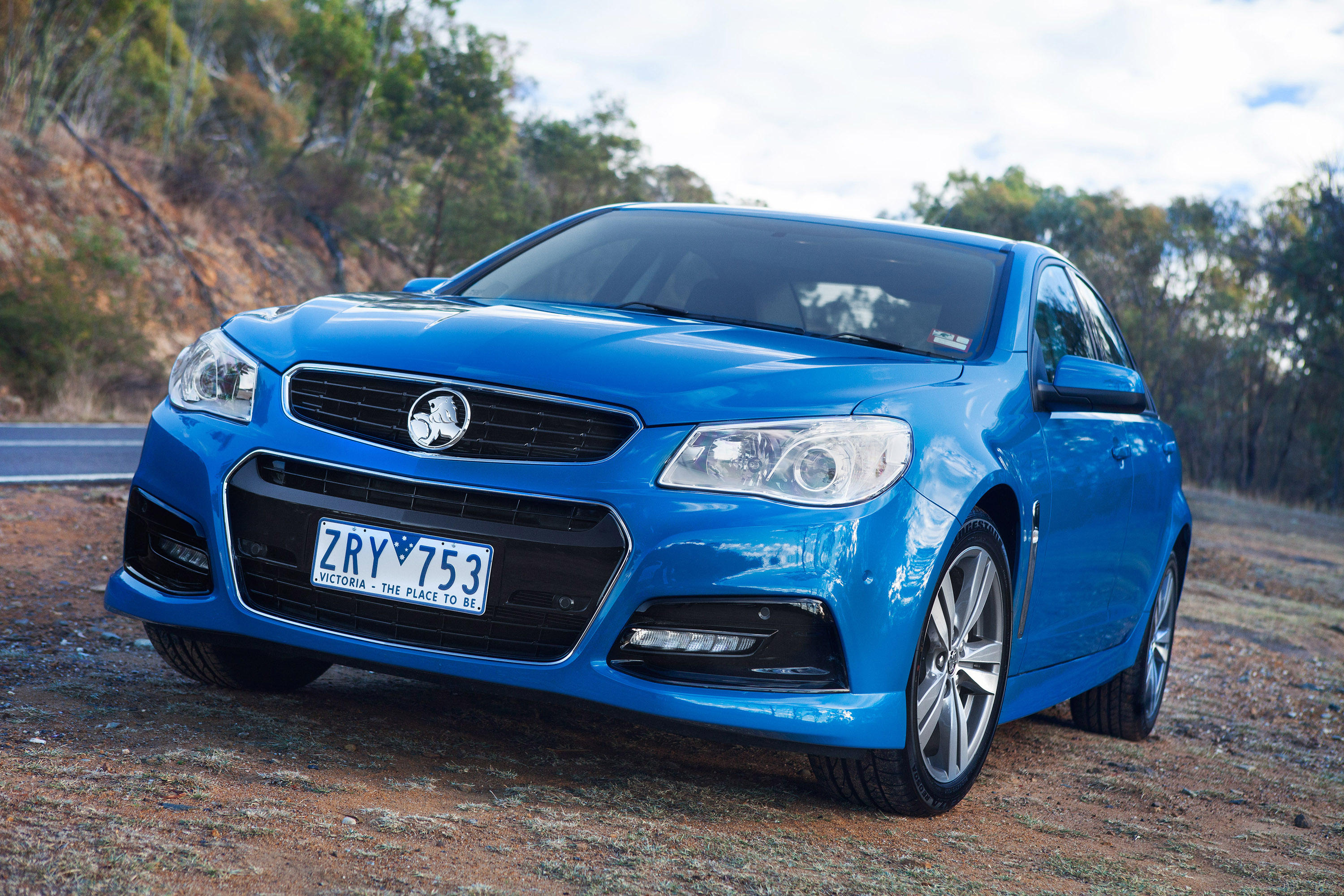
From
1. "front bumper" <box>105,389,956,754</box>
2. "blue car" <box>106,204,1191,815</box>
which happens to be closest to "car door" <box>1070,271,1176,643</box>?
"blue car" <box>106,204,1191,815</box>

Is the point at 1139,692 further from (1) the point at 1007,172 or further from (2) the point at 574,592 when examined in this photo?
(1) the point at 1007,172

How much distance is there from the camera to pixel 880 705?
2891 mm

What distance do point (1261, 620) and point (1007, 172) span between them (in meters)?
59.0

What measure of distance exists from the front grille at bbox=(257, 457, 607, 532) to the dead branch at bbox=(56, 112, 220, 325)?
73.5 feet

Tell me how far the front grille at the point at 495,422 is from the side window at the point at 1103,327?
253cm

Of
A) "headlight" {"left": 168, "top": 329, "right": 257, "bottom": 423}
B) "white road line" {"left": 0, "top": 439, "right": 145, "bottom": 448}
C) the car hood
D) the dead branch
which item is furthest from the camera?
the dead branch

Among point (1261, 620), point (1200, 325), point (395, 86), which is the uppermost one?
point (395, 86)

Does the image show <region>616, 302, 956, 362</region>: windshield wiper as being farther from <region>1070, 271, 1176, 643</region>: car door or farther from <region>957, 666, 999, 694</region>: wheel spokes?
<region>1070, 271, 1176, 643</region>: car door

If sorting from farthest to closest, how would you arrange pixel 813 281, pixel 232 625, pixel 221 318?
pixel 221 318
pixel 813 281
pixel 232 625

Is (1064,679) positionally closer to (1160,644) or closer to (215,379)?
(1160,644)

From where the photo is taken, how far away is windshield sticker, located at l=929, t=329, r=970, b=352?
12.1ft

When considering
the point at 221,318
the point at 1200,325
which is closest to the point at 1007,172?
the point at 1200,325

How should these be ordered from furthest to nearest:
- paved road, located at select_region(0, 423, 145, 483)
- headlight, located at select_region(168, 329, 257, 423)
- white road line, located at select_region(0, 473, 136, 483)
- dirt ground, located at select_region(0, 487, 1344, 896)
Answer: paved road, located at select_region(0, 423, 145, 483) → white road line, located at select_region(0, 473, 136, 483) → headlight, located at select_region(168, 329, 257, 423) → dirt ground, located at select_region(0, 487, 1344, 896)

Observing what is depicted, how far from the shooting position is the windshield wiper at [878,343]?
354 centimetres
